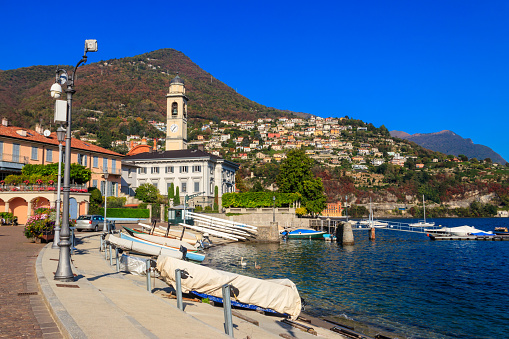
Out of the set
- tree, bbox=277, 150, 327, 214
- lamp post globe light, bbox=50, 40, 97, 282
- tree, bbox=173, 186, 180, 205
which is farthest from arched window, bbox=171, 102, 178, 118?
lamp post globe light, bbox=50, 40, 97, 282

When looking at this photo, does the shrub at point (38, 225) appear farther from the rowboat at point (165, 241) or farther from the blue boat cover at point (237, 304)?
the blue boat cover at point (237, 304)

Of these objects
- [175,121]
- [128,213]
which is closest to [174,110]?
[175,121]

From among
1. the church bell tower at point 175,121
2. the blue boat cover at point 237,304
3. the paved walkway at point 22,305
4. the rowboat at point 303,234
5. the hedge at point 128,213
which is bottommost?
the rowboat at point 303,234

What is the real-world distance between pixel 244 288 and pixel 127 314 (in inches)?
202

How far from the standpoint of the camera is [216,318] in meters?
11.0

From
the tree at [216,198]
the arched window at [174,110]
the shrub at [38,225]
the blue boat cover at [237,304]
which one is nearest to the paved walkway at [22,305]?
the blue boat cover at [237,304]

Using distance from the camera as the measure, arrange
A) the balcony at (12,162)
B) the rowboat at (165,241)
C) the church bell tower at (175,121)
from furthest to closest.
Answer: the church bell tower at (175,121)
the balcony at (12,162)
the rowboat at (165,241)

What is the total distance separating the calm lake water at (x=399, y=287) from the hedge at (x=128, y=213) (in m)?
17.7

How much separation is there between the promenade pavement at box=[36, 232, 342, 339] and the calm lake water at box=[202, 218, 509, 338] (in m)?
4.51

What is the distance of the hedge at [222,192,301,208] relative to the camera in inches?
2409

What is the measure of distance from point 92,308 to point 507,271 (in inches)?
1265

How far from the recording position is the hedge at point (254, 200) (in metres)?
61.2

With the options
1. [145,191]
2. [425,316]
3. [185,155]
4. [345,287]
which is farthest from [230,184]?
[425,316]

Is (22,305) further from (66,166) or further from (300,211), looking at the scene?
(300,211)
